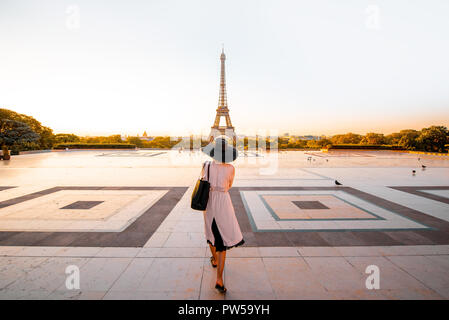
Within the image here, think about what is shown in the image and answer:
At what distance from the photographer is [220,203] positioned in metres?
2.80

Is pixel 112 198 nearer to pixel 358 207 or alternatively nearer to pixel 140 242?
pixel 140 242

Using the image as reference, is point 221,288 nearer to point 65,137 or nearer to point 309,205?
point 309,205

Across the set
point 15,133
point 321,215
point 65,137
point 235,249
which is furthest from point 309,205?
point 65,137

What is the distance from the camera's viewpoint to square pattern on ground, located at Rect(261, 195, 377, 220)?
568 centimetres

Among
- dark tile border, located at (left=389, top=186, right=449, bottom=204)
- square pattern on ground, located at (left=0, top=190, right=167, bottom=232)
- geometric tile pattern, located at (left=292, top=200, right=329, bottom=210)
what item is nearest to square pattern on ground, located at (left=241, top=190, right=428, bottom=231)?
geometric tile pattern, located at (left=292, top=200, right=329, bottom=210)

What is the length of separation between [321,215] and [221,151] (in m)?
4.37

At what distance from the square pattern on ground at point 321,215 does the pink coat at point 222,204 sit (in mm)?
2210

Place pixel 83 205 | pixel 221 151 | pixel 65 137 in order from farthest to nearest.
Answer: pixel 65 137, pixel 83 205, pixel 221 151

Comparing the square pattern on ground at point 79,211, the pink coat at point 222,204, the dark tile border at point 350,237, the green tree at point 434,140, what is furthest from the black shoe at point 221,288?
the green tree at point 434,140

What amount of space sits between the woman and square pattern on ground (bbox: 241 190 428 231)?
7.19 feet

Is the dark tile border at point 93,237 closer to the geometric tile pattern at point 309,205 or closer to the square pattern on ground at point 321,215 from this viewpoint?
the square pattern on ground at point 321,215
